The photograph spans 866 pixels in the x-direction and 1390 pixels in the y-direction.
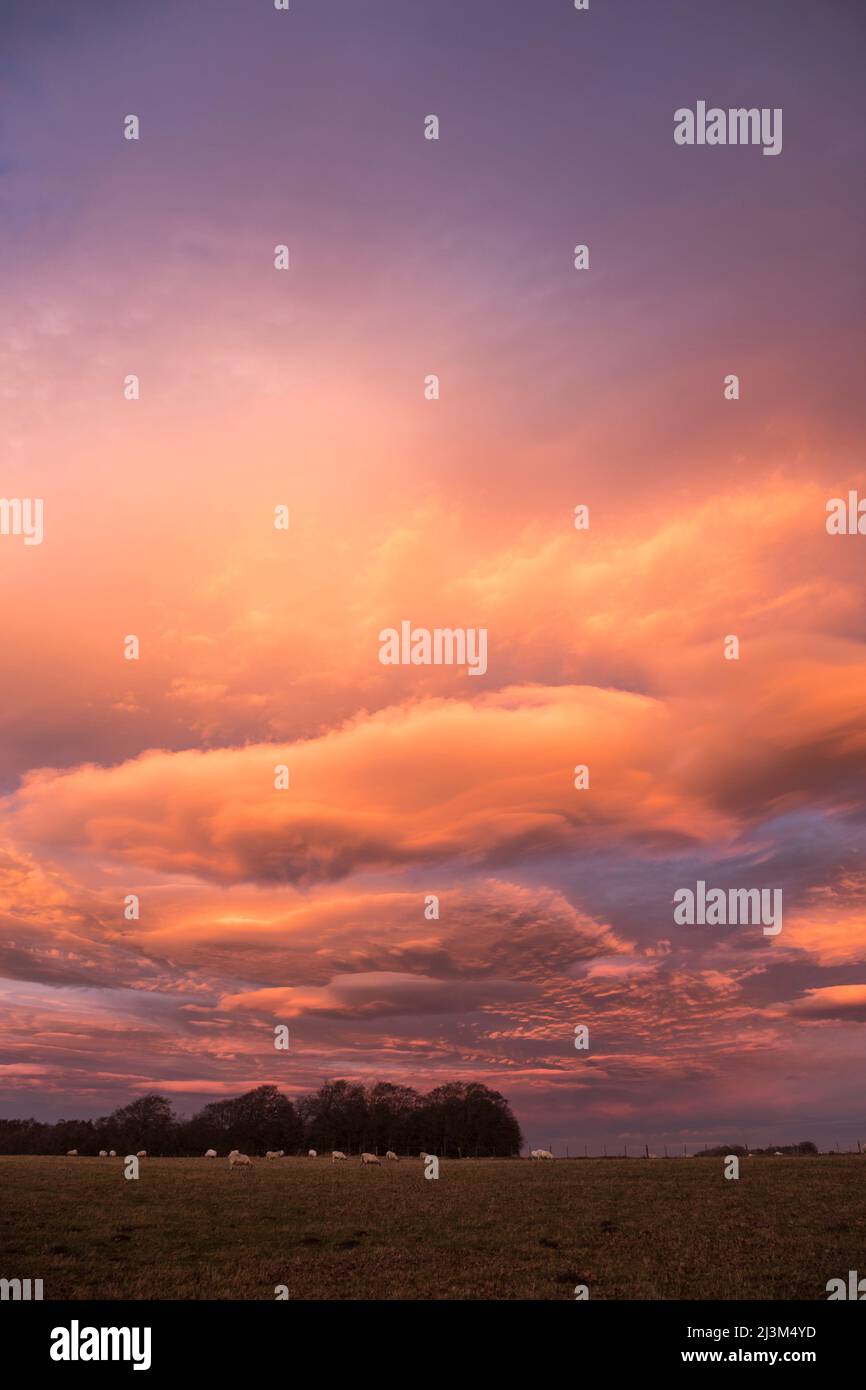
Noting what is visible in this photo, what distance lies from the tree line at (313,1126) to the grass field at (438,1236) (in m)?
105

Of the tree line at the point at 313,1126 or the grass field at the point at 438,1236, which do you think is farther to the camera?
the tree line at the point at 313,1126

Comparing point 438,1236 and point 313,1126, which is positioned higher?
point 438,1236

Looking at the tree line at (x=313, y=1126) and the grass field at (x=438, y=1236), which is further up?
the grass field at (x=438, y=1236)

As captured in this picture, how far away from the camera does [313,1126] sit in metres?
165

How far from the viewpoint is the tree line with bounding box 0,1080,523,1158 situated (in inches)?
6009

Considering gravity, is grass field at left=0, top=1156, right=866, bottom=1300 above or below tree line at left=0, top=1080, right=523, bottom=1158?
above

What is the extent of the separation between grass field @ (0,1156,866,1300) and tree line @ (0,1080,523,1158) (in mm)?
104905

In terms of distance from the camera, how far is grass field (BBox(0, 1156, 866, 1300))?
29719mm

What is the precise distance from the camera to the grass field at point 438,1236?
29.7 m

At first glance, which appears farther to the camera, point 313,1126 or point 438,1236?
point 313,1126

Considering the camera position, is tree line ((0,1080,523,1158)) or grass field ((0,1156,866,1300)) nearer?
grass field ((0,1156,866,1300))

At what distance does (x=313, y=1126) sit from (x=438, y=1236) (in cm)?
14085

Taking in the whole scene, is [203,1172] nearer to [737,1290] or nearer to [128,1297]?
[128,1297]
